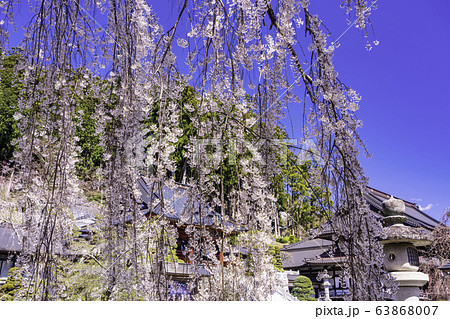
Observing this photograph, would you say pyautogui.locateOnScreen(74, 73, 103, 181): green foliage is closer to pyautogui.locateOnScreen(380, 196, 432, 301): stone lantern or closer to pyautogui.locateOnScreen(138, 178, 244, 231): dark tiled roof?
pyautogui.locateOnScreen(138, 178, 244, 231): dark tiled roof

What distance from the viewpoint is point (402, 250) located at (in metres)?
3.19

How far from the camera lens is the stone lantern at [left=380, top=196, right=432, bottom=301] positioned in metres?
3.05

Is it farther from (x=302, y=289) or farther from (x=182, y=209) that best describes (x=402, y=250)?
(x=302, y=289)

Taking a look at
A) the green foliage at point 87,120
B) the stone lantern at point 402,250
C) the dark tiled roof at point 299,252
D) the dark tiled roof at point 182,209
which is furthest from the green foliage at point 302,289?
the dark tiled roof at point 182,209

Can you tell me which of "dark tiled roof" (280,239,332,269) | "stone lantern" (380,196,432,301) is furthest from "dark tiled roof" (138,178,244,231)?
"dark tiled roof" (280,239,332,269)

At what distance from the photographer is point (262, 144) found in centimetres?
165

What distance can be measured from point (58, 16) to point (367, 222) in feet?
5.34

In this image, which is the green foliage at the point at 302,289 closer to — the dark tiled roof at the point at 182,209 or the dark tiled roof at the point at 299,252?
the dark tiled roof at the point at 299,252

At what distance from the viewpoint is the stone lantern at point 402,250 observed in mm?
3047

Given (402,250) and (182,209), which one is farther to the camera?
(402,250)
